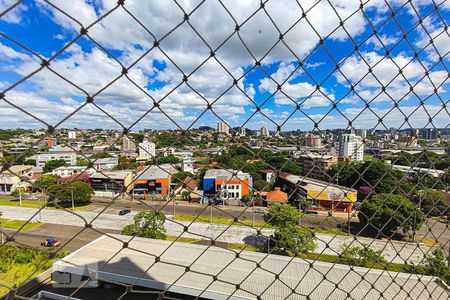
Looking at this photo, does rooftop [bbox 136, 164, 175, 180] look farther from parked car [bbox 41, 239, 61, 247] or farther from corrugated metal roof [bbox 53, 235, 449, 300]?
parked car [bbox 41, 239, 61, 247]

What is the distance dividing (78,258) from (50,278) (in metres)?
0.69

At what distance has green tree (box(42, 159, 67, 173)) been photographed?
45.8 ft

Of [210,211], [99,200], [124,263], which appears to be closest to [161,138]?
[124,263]

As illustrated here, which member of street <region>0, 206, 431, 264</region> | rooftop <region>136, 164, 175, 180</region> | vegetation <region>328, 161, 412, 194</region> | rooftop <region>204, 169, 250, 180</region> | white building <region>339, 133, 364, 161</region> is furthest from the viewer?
street <region>0, 206, 431, 264</region>

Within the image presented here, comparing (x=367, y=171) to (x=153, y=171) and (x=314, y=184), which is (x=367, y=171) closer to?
(x=314, y=184)

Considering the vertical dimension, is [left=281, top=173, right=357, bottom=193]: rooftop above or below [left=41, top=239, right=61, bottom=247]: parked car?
above

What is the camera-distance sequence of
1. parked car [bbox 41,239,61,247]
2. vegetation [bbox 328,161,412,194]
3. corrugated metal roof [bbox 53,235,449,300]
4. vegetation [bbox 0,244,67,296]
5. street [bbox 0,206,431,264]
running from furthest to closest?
street [bbox 0,206,431,264]
parked car [bbox 41,239,61,247]
vegetation [bbox 0,244,67,296]
corrugated metal roof [bbox 53,235,449,300]
vegetation [bbox 328,161,412,194]

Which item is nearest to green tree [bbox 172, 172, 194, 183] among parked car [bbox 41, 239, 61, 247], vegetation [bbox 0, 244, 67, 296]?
vegetation [bbox 0, 244, 67, 296]

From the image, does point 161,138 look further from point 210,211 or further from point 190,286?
point 210,211

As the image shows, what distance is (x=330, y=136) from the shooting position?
100cm

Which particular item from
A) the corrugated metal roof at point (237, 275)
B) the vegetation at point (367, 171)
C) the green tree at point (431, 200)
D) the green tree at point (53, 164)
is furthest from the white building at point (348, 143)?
the green tree at point (53, 164)

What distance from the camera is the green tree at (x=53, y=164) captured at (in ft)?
45.8

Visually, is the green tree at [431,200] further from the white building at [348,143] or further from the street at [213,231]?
the street at [213,231]

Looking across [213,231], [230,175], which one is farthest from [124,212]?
[230,175]
